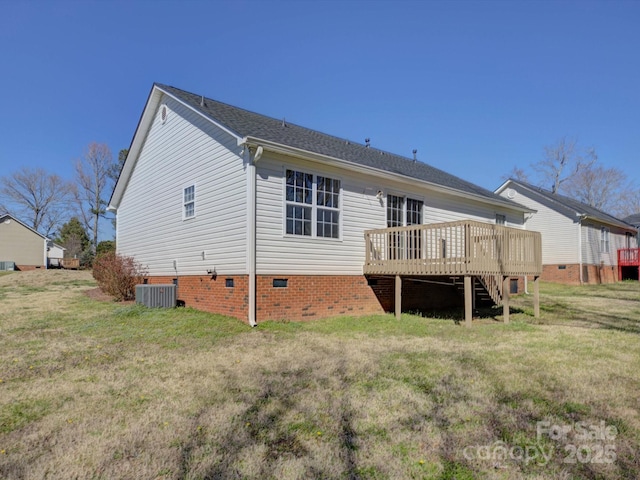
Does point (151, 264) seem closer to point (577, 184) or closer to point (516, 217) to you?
point (516, 217)

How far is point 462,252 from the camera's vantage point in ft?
29.3

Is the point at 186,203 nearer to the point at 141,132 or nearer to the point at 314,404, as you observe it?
the point at 141,132

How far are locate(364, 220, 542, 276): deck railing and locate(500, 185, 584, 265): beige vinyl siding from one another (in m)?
11.9

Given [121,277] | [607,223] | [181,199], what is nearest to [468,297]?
[181,199]

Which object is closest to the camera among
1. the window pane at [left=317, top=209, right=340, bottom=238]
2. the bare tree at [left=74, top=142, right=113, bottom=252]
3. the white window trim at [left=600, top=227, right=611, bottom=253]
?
the window pane at [left=317, top=209, right=340, bottom=238]

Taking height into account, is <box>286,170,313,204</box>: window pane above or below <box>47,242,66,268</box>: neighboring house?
above

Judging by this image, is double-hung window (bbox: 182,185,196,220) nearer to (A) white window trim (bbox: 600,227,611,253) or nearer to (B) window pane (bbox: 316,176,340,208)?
(B) window pane (bbox: 316,176,340,208)

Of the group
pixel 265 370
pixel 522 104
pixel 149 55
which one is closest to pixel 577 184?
pixel 522 104

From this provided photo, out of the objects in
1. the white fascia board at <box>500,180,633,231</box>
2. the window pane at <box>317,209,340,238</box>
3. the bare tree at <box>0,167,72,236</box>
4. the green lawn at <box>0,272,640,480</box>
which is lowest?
the green lawn at <box>0,272,640,480</box>

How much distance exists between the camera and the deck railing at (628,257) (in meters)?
23.9

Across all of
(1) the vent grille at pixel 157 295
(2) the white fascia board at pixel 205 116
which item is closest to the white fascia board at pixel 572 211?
(2) the white fascia board at pixel 205 116

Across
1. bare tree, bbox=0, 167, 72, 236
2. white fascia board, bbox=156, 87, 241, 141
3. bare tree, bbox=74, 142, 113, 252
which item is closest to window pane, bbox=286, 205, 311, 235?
white fascia board, bbox=156, 87, 241, 141

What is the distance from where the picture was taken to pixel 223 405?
12.6 feet

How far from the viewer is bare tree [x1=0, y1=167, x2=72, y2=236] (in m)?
42.2
